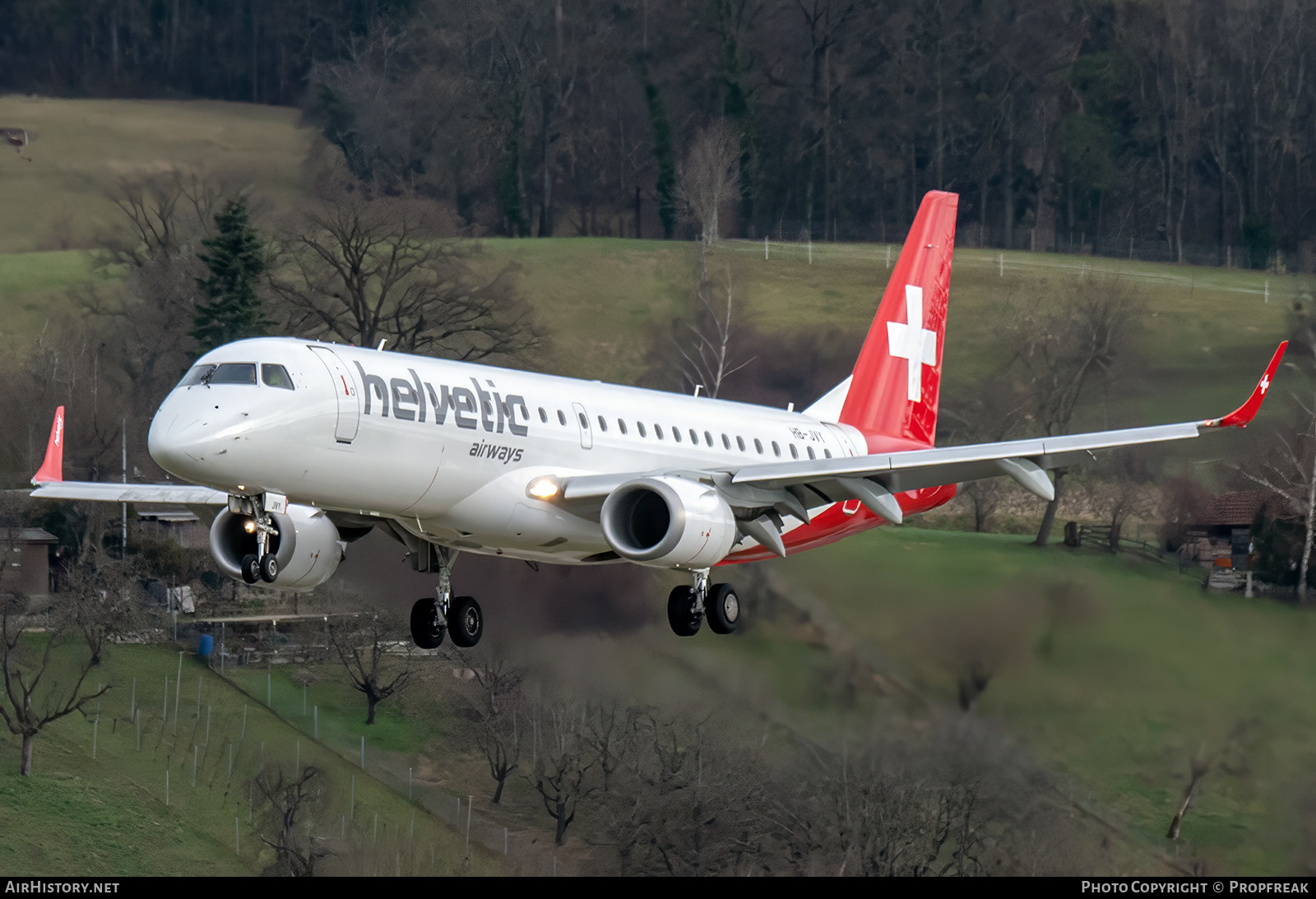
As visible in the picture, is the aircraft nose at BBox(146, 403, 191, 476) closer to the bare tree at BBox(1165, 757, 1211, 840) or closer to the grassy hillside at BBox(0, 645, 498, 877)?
the bare tree at BBox(1165, 757, 1211, 840)

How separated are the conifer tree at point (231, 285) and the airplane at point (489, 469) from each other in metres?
43.4

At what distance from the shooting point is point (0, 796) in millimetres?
63875

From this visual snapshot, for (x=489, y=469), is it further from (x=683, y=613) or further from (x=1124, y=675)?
(x=1124, y=675)

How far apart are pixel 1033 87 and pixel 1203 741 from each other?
197 feet

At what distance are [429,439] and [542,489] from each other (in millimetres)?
2550

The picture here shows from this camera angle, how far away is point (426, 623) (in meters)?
36.0

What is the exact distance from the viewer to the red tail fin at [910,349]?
43500 millimetres

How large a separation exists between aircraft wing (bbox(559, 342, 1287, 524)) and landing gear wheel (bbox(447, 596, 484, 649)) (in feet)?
11.5

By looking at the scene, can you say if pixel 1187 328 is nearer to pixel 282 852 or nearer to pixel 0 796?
pixel 282 852

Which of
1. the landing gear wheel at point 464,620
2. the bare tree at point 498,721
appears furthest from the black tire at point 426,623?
the bare tree at point 498,721

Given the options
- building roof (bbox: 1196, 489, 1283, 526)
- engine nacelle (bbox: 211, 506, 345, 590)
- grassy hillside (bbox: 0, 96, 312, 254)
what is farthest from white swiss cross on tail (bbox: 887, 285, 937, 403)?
grassy hillside (bbox: 0, 96, 312, 254)

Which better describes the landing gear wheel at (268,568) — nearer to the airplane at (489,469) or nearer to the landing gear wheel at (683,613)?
the airplane at (489,469)

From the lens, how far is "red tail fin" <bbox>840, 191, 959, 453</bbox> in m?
43.5

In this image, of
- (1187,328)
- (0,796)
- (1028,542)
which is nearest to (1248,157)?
(1187,328)
